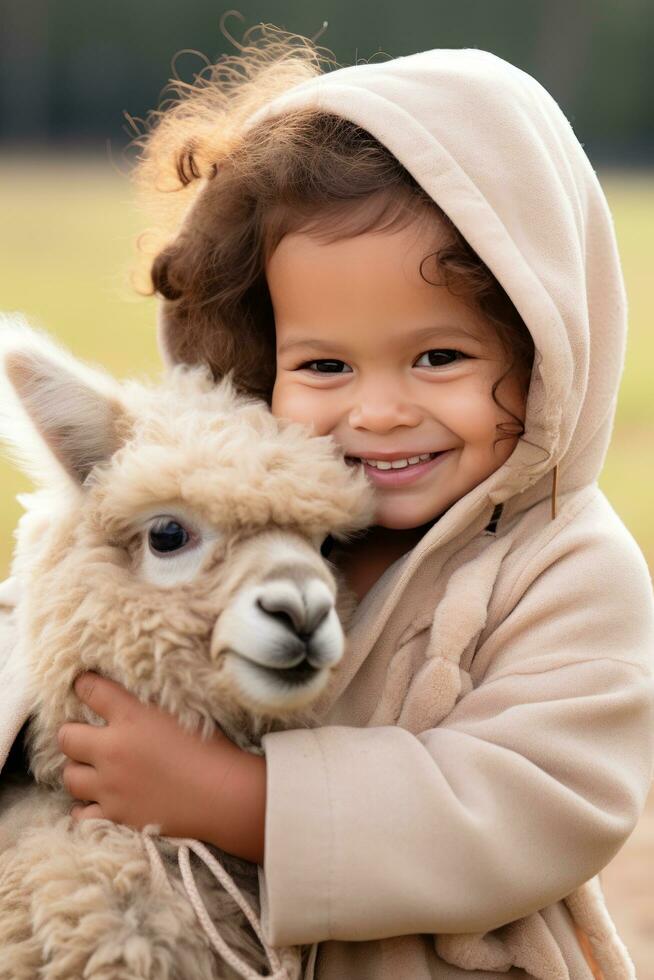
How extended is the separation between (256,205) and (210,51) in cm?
3185

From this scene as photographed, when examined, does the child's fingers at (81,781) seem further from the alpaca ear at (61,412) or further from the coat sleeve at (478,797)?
the alpaca ear at (61,412)

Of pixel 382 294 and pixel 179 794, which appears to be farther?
pixel 382 294

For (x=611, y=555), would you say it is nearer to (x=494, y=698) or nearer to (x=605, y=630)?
(x=605, y=630)

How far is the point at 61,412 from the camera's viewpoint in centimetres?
198

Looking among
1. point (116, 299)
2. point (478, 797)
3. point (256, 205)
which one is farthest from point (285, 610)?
point (116, 299)

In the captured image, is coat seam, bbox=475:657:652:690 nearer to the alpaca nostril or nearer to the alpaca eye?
the alpaca nostril

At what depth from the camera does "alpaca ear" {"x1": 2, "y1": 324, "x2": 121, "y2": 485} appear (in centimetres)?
196

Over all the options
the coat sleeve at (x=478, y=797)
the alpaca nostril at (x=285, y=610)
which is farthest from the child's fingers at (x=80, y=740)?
the alpaca nostril at (x=285, y=610)

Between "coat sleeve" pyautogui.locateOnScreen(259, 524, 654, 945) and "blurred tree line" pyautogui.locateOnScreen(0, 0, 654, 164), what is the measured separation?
32.1 meters

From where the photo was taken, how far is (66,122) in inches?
1344

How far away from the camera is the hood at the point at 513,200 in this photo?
202 centimetres

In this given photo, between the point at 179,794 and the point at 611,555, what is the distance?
0.75 meters

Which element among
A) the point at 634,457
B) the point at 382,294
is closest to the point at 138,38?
the point at 634,457

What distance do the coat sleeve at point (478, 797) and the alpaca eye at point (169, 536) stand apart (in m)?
0.30
